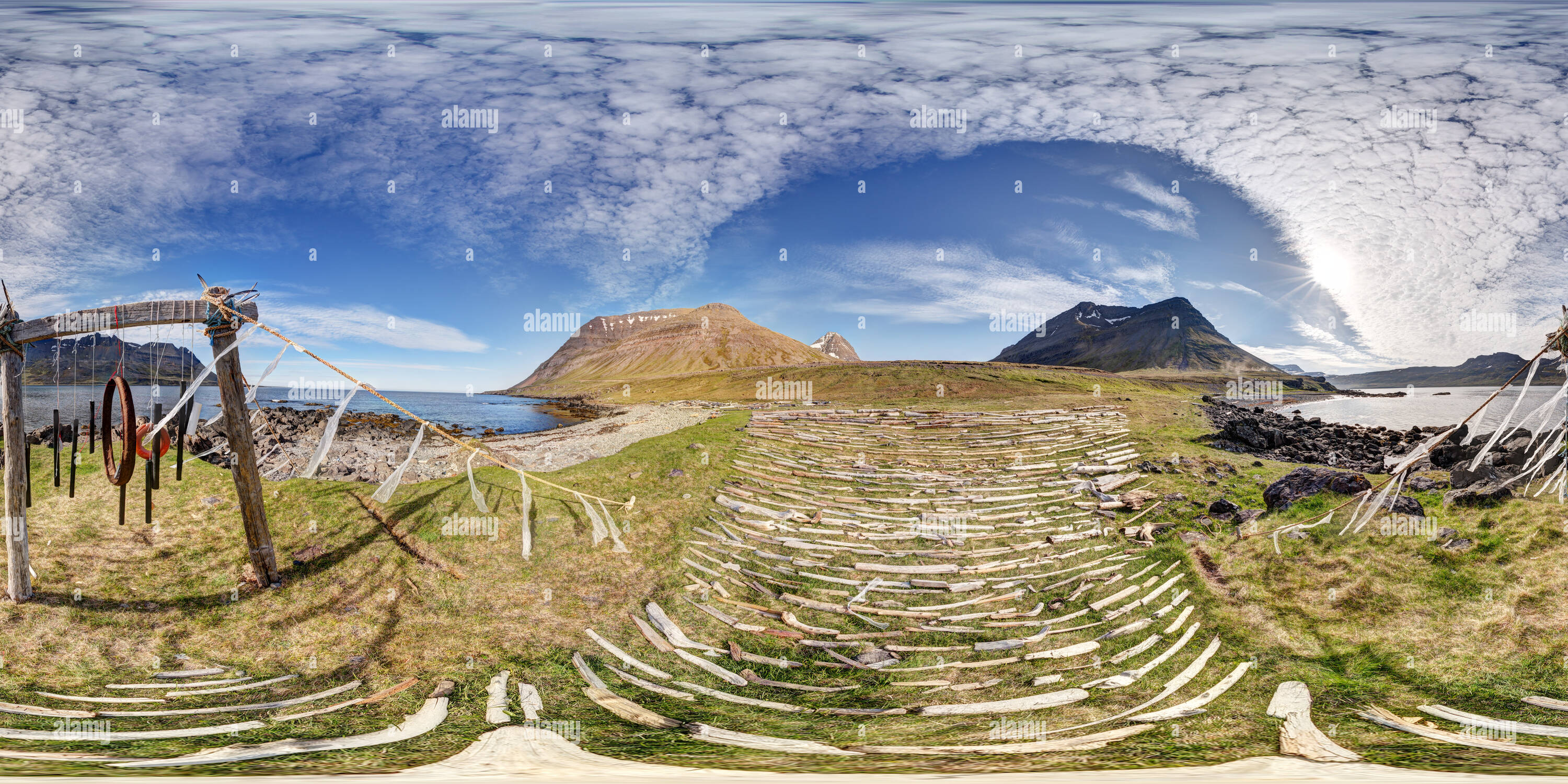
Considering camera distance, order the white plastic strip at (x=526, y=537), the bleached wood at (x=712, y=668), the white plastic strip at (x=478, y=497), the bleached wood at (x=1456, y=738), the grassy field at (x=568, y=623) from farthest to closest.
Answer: the white plastic strip at (x=526, y=537)
the white plastic strip at (x=478, y=497)
the bleached wood at (x=712, y=668)
the grassy field at (x=568, y=623)
the bleached wood at (x=1456, y=738)

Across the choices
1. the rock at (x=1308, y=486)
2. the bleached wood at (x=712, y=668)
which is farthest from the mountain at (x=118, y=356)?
the rock at (x=1308, y=486)

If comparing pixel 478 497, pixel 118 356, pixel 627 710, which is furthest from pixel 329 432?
pixel 627 710

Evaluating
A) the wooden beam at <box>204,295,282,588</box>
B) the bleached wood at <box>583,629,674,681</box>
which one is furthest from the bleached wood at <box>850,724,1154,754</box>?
the wooden beam at <box>204,295,282,588</box>

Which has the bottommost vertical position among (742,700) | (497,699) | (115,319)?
(742,700)

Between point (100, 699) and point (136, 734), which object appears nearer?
point (136, 734)

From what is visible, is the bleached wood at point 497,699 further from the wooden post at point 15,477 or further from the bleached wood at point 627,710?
the wooden post at point 15,477

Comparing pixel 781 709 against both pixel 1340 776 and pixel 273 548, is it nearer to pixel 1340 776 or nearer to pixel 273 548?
pixel 1340 776

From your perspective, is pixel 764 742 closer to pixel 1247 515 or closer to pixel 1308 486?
pixel 1247 515
